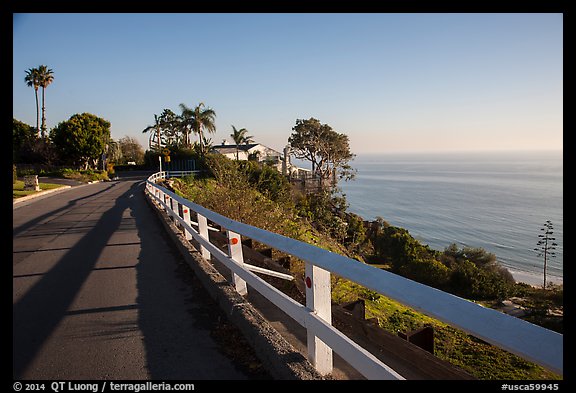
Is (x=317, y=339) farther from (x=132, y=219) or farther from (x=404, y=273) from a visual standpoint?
(x=404, y=273)

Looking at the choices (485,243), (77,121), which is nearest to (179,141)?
(77,121)

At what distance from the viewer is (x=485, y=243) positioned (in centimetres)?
4291

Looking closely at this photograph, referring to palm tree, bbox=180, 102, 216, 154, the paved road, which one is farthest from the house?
the paved road

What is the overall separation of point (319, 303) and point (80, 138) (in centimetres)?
5732

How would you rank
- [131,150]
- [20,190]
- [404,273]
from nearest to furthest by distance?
1. [404,273]
2. [20,190]
3. [131,150]

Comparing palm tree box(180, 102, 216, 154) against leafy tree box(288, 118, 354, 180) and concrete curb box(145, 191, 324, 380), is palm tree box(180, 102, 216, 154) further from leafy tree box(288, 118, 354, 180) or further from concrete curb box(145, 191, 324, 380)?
concrete curb box(145, 191, 324, 380)

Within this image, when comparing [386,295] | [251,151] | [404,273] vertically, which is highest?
[251,151]

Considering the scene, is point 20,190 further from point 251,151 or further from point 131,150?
point 131,150

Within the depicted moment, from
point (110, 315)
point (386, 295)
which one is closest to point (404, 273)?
point (110, 315)

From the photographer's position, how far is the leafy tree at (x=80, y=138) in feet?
169

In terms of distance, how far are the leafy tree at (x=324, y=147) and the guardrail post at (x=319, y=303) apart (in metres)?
51.7

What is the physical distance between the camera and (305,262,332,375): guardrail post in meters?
2.73

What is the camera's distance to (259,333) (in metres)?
3.47
